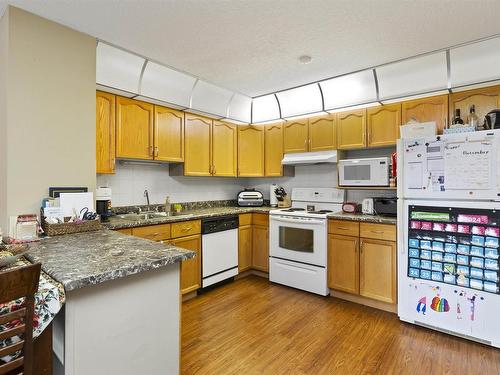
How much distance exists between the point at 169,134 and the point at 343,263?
95.3 inches

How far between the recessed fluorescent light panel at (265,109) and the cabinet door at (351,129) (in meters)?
0.95

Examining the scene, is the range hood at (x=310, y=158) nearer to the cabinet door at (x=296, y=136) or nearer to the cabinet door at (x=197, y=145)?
the cabinet door at (x=296, y=136)

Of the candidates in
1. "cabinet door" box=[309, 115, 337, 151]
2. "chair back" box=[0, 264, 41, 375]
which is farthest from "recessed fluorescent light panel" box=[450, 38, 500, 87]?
"chair back" box=[0, 264, 41, 375]

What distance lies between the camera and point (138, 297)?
4.68 ft

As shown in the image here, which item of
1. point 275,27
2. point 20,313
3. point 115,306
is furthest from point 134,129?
point 20,313

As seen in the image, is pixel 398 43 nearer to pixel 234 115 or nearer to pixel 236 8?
pixel 236 8

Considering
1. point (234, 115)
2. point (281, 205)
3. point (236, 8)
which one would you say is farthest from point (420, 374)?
point (234, 115)

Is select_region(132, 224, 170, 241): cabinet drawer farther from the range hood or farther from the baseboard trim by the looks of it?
the baseboard trim

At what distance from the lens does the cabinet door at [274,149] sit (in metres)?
4.01

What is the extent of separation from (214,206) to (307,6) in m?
2.90

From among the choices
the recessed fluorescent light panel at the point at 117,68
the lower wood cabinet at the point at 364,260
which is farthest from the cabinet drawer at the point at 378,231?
the recessed fluorescent light panel at the point at 117,68

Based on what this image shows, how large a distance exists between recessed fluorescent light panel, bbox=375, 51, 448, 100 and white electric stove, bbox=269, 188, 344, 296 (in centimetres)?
134

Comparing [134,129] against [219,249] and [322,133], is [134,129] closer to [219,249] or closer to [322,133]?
[219,249]

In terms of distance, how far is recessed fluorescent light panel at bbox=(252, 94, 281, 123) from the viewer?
4.00 metres
